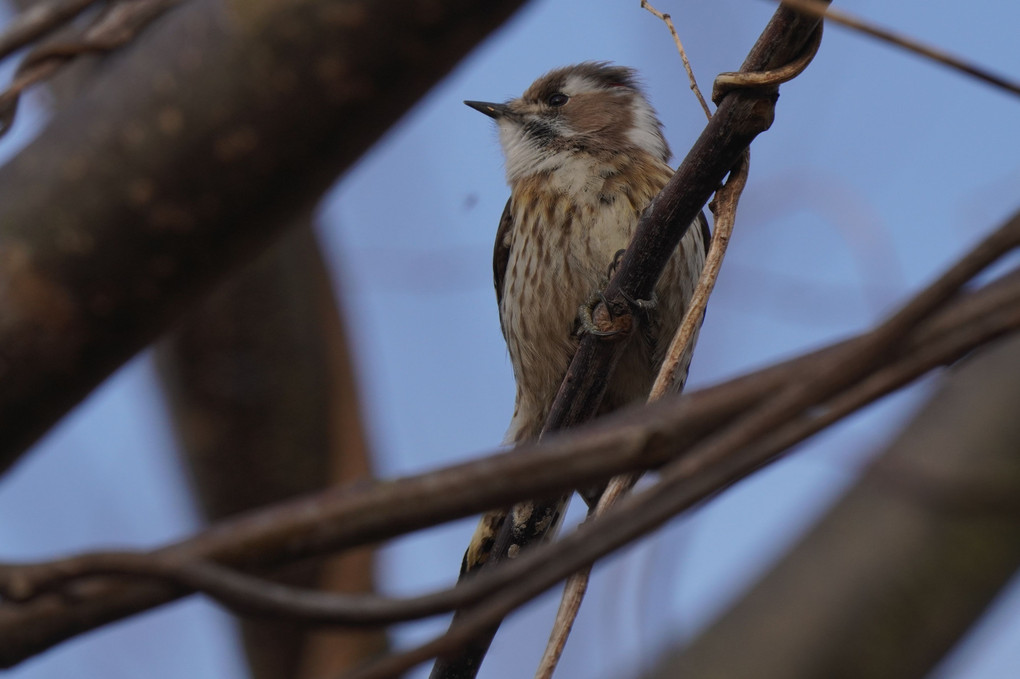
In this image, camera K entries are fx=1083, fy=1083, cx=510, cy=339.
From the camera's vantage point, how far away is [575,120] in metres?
3.44

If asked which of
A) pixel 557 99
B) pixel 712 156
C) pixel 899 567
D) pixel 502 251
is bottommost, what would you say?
pixel 899 567

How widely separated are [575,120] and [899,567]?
1667 mm

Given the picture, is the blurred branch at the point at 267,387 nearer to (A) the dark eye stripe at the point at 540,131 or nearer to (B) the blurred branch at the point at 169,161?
(A) the dark eye stripe at the point at 540,131

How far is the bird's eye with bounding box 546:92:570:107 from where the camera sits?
3.62 m

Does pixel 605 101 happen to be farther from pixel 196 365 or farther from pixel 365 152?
pixel 365 152

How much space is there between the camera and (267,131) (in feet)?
5.98

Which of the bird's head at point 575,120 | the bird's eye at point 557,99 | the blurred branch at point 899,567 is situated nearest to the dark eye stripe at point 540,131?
the bird's head at point 575,120

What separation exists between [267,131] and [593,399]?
0.71 metres

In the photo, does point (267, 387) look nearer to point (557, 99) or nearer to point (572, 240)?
point (572, 240)

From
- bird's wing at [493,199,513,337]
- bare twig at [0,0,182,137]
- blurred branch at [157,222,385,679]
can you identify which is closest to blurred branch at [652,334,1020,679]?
bird's wing at [493,199,513,337]

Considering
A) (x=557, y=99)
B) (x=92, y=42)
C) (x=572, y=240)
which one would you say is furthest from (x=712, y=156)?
(x=557, y=99)

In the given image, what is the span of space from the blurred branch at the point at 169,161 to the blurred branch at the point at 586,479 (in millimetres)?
1113

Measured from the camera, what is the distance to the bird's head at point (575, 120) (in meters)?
3.25

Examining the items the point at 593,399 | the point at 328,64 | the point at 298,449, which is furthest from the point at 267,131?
the point at 298,449
